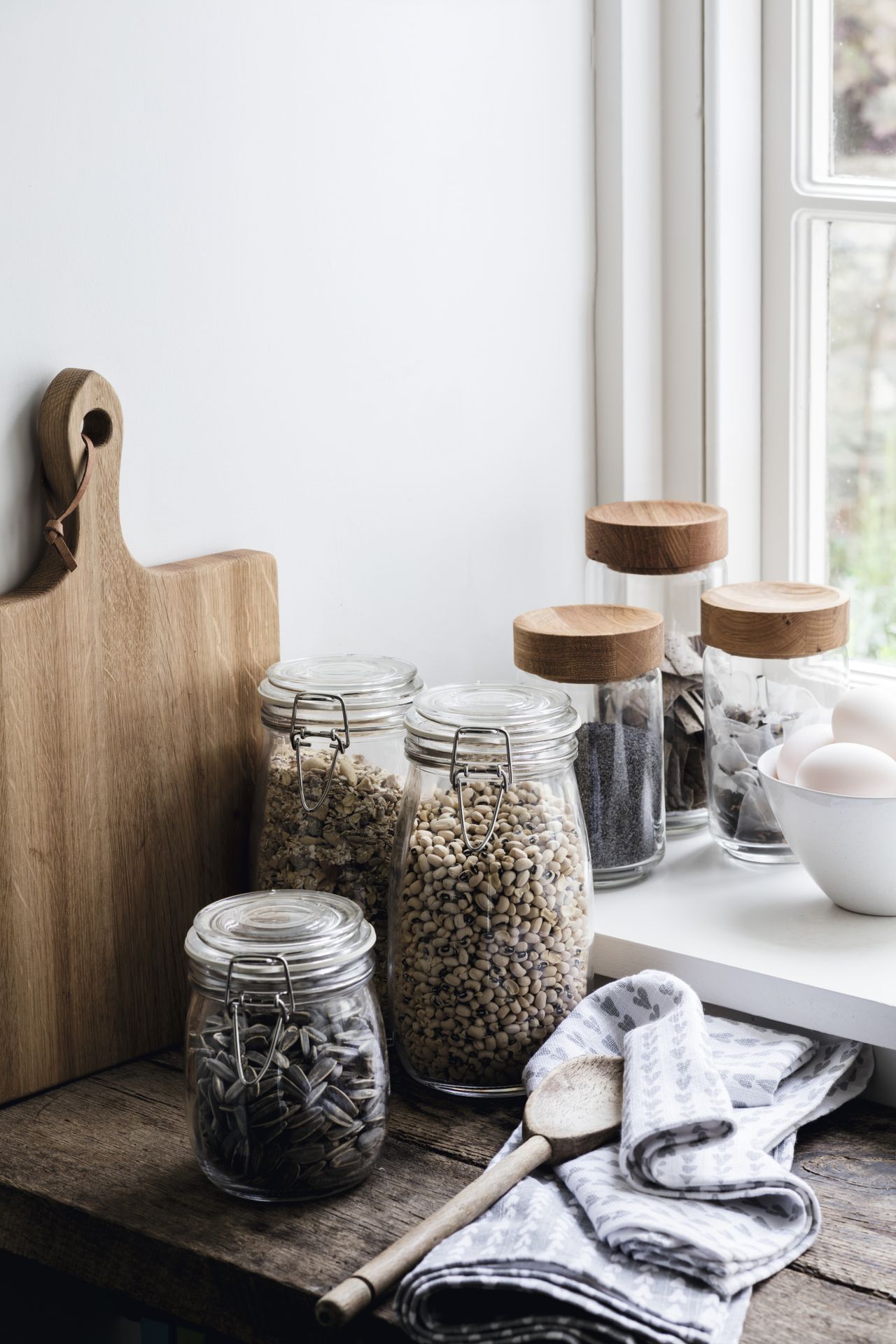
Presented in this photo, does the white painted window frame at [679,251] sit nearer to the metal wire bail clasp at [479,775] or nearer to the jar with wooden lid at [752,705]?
the jar with wooden lid at [752,705]

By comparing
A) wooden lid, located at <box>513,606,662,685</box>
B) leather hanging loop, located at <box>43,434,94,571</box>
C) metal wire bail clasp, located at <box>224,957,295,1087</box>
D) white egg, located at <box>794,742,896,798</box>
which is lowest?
metal wire bail clasp, located at <box>224,957,295,1087</box>

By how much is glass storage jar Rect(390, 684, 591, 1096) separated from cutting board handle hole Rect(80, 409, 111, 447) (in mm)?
266

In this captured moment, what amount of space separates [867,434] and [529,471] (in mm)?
327

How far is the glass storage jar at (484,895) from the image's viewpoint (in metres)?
0.93

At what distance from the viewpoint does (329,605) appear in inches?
45.7

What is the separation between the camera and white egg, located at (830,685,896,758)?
3.52 ft

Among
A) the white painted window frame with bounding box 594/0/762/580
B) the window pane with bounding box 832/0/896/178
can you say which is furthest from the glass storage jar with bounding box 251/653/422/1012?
the window pane with bounding box 832/0/896/178

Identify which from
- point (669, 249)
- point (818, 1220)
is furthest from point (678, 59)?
point (818, 1220)

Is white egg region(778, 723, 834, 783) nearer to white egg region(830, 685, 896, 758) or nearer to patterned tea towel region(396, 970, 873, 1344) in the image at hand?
white egg region(830, 685, 896, 758)

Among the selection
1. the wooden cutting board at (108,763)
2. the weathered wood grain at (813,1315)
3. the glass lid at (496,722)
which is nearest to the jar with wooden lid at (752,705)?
the glass lid at (496,722)

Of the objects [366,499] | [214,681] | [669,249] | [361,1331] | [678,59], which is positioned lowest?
[361,1331]

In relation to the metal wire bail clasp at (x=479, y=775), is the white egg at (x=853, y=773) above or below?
below

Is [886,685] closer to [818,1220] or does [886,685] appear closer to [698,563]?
[698,563]

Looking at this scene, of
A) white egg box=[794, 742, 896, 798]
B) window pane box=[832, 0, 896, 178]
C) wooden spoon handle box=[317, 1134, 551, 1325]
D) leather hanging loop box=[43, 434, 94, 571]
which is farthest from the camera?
window pane box=[832, 0, 896, 178]
